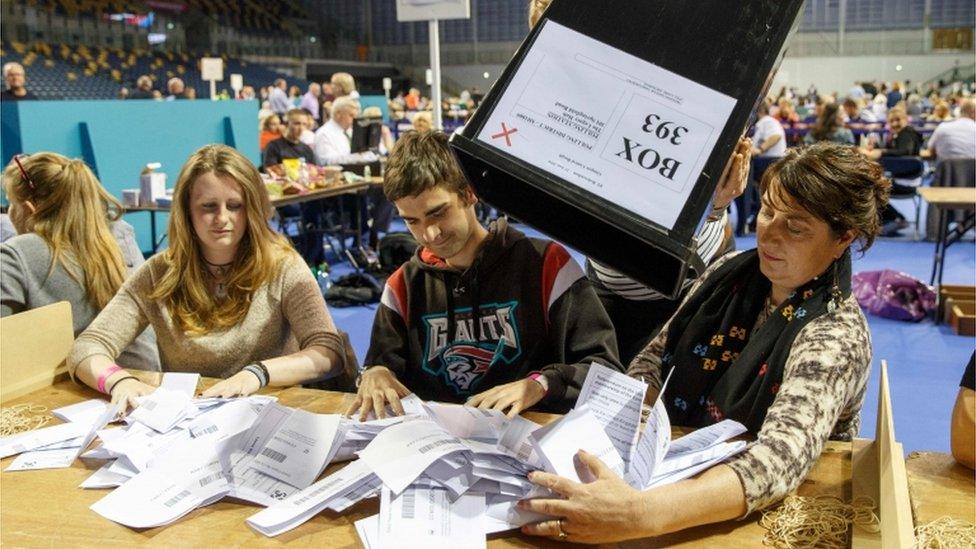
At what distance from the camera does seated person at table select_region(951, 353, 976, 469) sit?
128cm

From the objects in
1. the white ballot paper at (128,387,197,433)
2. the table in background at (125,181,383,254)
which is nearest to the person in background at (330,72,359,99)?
the table in background at (125,181,383,254)

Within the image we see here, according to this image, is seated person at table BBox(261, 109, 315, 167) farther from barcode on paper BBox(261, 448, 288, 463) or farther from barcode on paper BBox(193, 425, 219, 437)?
barcode on paper BBox(261, 448, 288, 463)

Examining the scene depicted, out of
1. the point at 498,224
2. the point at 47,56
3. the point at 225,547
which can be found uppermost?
the point at 47,56

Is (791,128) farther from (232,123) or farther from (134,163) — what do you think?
(134,163)

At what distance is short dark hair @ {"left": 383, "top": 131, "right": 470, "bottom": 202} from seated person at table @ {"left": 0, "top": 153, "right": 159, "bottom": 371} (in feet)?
3.10

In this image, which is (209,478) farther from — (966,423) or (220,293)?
(966,423)

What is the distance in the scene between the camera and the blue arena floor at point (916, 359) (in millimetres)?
3244

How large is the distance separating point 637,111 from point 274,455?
2.59 feet

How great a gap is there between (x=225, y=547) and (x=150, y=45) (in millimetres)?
19676

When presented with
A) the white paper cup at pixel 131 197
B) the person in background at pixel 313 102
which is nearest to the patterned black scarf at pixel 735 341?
the white paper cup at pixel 131 197

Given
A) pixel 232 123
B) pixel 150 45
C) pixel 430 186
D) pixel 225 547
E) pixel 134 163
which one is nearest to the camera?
pixel 225 547

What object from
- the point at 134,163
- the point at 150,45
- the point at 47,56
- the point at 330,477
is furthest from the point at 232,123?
the point at 150,45

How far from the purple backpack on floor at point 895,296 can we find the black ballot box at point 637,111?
14.2ft

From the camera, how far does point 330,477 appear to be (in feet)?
4.13
